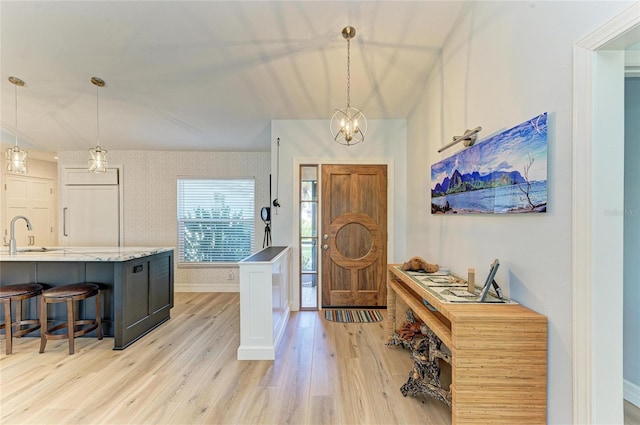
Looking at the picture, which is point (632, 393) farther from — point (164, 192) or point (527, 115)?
point (164, 192)

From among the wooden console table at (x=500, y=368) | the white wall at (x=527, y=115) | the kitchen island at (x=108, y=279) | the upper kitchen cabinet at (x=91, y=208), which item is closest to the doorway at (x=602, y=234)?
the white wall at (x=527, y=115)

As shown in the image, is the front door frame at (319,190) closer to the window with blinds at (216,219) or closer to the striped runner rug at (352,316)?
the striped runner rug at (352,316)

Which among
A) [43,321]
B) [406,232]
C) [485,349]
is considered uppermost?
[406,232]

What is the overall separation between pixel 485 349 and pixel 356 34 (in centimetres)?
267

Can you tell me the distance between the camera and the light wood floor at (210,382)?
186 centimetres

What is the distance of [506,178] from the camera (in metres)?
1.76

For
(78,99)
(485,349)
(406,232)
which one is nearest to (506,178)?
(485,349)

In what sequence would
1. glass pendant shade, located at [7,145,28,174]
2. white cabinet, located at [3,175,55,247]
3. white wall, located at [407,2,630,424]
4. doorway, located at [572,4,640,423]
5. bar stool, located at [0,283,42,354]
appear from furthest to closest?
white cabinet, located at [3,175,55,247] → glass pendant shade, located at [7,145,28,174] → bar stool, located at [0,283,42,354] → white wall, located at [407,2,630,424] → doorway, located at [572,4,640,423]

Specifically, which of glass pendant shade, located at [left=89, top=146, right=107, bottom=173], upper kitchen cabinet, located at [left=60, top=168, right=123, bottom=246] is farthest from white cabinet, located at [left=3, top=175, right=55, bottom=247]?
glass pendant shade, located at [left=89, top=146, right=107, bottom=173]

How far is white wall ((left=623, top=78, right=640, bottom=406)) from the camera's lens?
73.5 inches

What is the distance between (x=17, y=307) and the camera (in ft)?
9.77

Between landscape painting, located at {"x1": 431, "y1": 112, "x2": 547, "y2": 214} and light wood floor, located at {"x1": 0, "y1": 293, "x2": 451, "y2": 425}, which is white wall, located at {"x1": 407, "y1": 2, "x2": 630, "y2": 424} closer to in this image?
landscape painting, located at {"x1": 431, "y1": 112, "x2": 547, "y2": 214}

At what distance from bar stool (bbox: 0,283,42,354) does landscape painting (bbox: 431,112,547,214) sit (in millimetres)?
4235

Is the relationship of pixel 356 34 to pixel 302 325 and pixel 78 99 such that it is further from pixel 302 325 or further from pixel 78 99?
pixel 78 99
